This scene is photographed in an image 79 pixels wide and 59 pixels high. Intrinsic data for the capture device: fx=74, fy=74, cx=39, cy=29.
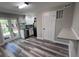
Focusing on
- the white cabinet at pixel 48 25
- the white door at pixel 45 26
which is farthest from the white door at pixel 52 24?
the white door at pixel 45 26

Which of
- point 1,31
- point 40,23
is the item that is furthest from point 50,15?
point 1,31

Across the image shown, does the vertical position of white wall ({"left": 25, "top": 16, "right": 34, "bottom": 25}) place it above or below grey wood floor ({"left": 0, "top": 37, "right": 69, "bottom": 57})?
above

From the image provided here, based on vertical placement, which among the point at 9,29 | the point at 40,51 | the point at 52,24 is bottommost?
the point at 40,51

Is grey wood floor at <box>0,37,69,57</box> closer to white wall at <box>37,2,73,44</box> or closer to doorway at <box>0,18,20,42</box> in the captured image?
white wall at <box>37,2,73,44</box>

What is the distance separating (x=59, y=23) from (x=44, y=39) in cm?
190

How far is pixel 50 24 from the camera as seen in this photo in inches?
218

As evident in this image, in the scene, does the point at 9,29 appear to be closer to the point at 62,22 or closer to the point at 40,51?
the point at 40,51

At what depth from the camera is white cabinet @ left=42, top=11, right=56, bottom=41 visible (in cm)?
536

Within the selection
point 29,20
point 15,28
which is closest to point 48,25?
point 15,28

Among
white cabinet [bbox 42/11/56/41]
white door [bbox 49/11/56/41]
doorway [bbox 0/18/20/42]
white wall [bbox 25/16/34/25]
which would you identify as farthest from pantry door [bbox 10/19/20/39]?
white door [bbox 49/11/56/41]

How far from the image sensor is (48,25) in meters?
5.66

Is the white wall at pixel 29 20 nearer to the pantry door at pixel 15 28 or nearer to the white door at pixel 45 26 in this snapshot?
the pantry door at pixel 15 28

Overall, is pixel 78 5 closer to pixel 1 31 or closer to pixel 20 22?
pixel 1 31

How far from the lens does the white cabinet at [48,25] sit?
17.6 ft
